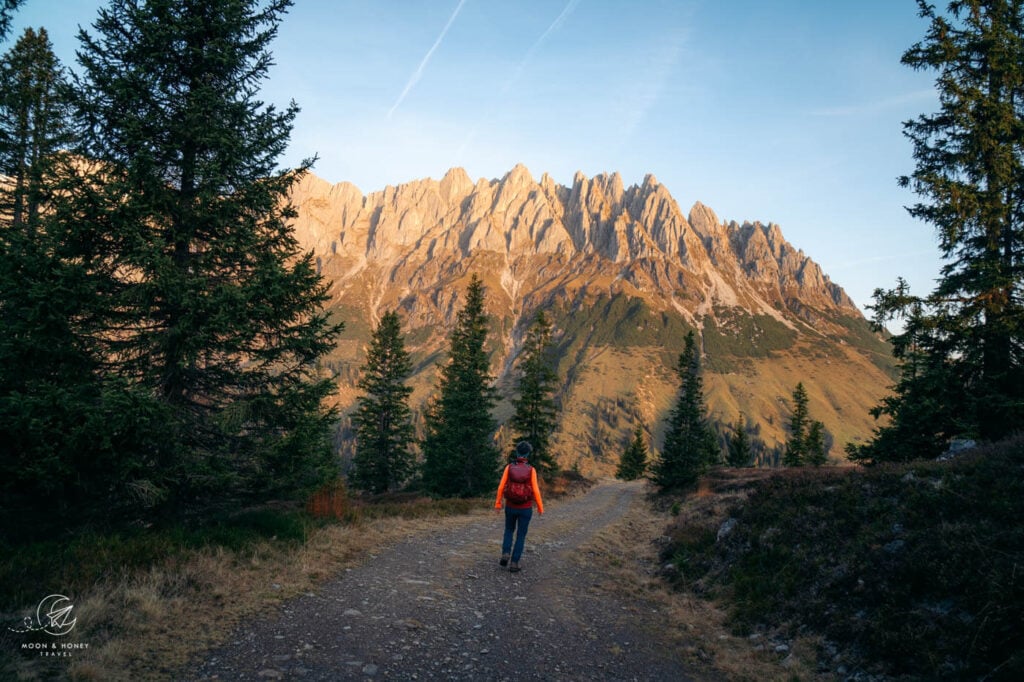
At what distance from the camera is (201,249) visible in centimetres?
1048

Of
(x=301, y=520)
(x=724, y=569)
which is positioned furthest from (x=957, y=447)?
(x=301, y=520)

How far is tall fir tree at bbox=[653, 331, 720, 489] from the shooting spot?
34625 mm

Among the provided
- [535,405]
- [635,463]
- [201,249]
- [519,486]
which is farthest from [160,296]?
[635,463]

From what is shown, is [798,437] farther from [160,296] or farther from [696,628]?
[160,296]

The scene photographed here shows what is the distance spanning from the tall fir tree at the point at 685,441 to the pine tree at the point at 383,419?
20798 millimetres

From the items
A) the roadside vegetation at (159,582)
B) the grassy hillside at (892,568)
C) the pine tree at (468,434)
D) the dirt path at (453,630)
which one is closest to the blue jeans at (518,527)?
the dirt path at (453,630)

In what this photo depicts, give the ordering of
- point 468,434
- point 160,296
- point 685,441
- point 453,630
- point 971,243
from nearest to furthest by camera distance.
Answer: point 453,630 → point 160,296 → point 971,243 → point 468,434 → point 685,441

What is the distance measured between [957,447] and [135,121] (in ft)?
75.4

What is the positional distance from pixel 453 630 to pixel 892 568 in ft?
22.8

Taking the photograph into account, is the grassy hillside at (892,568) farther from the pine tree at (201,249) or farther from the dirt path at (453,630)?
the pine tree at (201,249)

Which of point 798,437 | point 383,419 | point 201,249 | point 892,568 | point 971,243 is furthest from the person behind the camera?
point 798,437

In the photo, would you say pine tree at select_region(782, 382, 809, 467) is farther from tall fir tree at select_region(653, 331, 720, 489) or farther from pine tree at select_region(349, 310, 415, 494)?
pine tree at select_region(349, 310, 415, 494)

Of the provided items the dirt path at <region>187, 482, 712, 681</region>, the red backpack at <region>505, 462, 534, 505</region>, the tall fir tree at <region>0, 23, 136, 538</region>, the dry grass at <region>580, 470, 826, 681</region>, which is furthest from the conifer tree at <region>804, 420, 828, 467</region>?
the tall fir tree at <region>0, 23, 136, 538</region>

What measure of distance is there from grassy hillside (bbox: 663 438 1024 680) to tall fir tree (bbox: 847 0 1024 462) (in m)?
6.72
